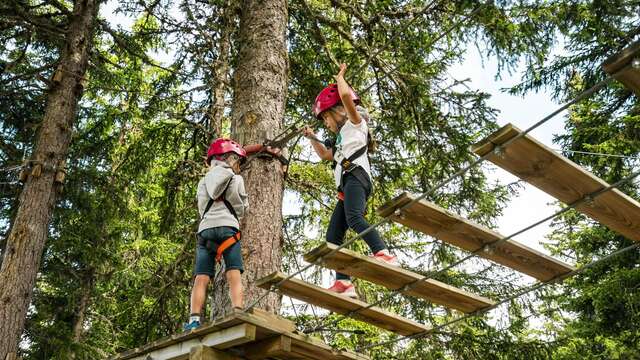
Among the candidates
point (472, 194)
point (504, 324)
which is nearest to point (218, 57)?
point (472, 194)

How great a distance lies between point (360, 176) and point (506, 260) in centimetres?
114

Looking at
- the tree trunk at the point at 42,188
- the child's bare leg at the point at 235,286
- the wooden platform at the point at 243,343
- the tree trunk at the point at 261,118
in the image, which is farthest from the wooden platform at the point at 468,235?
the tree trunk at the point at 42,188

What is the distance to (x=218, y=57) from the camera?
766cm

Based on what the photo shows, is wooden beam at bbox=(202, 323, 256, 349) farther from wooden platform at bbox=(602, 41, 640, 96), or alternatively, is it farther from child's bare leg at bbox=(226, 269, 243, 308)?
wooden platform at bbox=(602, 41, 640, 96)

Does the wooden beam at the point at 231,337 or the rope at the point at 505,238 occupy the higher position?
the rope at the point at 505,238

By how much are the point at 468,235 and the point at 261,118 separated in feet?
8.15

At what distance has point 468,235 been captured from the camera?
402 cm

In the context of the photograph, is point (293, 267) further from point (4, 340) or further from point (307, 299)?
point (307, 299)

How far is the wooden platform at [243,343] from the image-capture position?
3.85m

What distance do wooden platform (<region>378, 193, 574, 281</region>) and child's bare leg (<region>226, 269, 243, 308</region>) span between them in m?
1.41

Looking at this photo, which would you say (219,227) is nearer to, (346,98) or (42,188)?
(346,98)

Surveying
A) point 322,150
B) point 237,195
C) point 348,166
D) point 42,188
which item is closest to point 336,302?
point 348,166

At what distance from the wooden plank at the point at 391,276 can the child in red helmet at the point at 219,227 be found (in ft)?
3.44

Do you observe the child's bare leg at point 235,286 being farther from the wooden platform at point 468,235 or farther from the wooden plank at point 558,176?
the wooden plank at point 558,176
